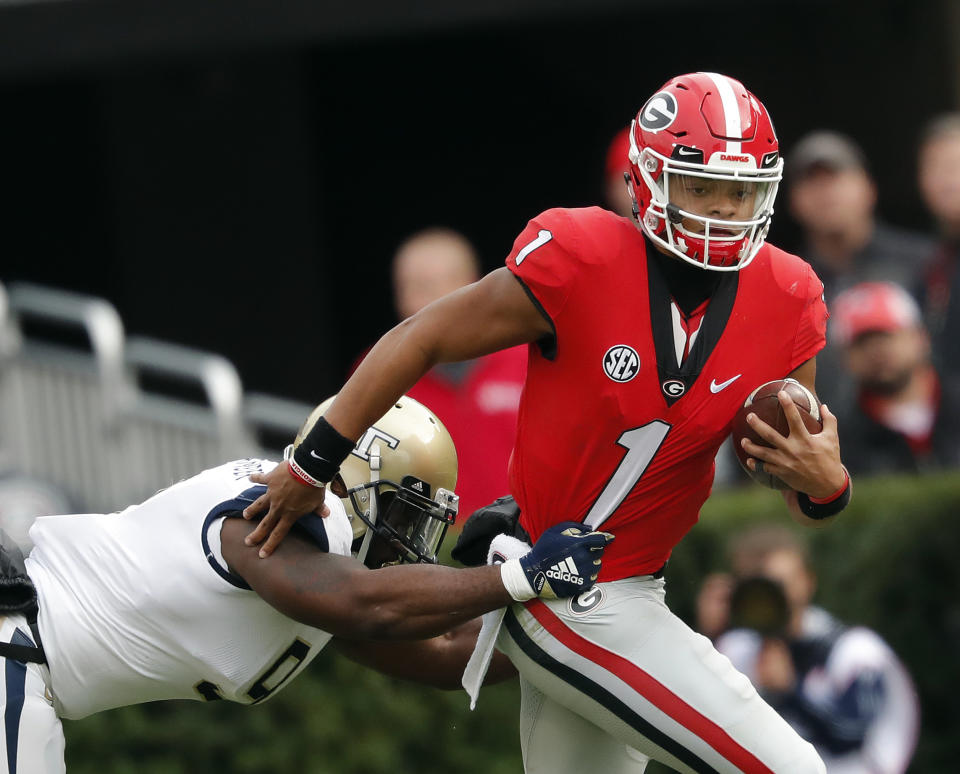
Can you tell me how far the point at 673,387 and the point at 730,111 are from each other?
2.10 feet

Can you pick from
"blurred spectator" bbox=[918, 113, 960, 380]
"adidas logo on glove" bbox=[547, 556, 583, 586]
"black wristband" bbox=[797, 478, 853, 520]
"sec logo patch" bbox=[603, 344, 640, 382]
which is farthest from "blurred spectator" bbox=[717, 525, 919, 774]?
"sec logo patch" bbox=[603, 344, 640, 382]

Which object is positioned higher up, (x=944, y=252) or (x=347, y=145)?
(x=944, y=252)

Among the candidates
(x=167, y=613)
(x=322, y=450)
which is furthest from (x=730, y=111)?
(x=167, y=613)

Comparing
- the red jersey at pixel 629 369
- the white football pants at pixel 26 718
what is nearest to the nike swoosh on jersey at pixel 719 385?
the red jersey at pixel 629 369

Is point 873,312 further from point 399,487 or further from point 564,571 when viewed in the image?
point 564,571

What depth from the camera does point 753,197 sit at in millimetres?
3986

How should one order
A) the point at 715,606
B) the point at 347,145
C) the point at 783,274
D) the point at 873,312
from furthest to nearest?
the point at 347,145 < the point at 873,312 < the point at 715,606 < the point at 783,274

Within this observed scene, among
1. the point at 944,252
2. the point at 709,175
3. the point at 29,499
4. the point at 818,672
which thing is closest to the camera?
the point at 709,175

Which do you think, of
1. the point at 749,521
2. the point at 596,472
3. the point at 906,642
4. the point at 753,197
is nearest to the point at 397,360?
the point at 596,472

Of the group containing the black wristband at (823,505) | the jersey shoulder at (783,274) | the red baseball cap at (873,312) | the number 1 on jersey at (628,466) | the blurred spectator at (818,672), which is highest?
the jersey shoulder at (783,274)

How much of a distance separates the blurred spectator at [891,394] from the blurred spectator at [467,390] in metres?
1.38

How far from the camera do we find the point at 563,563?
4023 mm

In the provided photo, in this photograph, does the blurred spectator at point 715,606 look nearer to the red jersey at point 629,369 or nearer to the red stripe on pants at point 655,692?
the red jersey at point 629,369

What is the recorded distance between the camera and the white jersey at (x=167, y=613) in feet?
13.9
